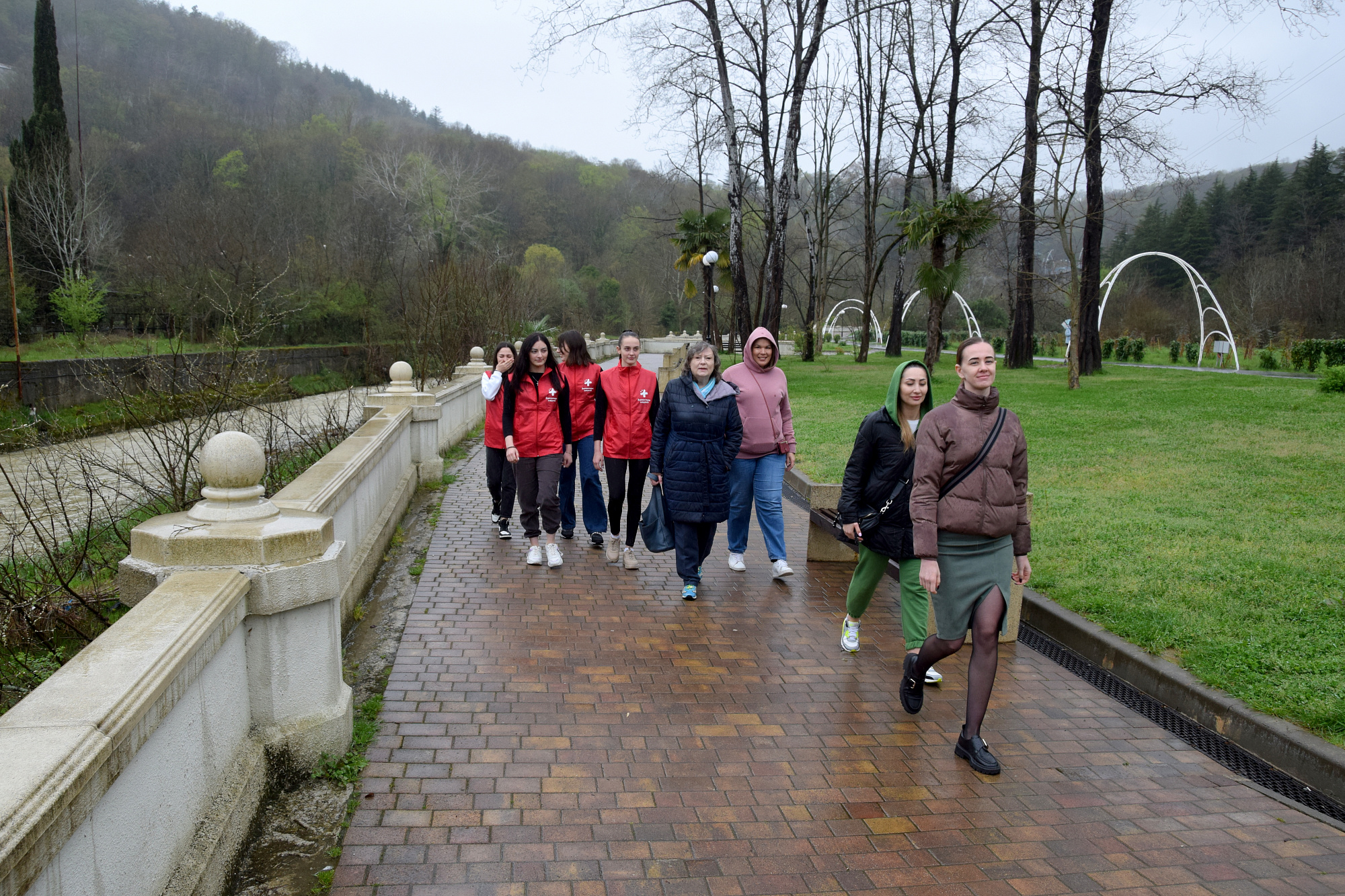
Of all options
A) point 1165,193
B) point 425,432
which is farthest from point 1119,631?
point 1165,193

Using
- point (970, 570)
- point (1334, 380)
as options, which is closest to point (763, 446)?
point (970, 570)

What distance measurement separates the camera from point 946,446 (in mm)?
4031

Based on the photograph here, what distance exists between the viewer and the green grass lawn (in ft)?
16.6

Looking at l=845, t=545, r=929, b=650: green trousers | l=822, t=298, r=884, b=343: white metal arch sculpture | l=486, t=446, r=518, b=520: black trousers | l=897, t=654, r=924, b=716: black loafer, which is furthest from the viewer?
l=822, t=298, r=884, b=343: white metal arch sculpture

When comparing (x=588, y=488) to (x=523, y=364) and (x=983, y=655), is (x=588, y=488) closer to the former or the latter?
(x=523, y=364)

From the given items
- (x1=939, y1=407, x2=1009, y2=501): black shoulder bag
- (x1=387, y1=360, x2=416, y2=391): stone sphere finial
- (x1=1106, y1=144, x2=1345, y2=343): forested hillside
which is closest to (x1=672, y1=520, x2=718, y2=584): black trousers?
(x1=939, y1=407, x2=1009, y2=501): black shoulder bag

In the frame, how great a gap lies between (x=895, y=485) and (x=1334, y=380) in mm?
15599

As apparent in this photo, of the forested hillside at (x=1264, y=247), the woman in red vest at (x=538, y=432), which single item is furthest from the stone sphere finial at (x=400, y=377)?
the forested hillside at (x=1264, y=247)

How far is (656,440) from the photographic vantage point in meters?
6.61

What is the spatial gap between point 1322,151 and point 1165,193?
36726mm

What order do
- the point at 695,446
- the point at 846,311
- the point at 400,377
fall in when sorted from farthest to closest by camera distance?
1. the point at 846,311
2. the point at 400,377
3. the point at 695,446

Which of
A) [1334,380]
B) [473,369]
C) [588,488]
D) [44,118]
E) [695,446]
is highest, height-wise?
[44,118]

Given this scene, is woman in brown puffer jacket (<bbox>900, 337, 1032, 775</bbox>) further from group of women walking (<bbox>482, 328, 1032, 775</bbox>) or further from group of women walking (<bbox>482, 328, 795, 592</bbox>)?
group of women walking (<bbox>482, 328, 795, 592</bbox>)

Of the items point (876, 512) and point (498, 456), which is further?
point (498, 456)
